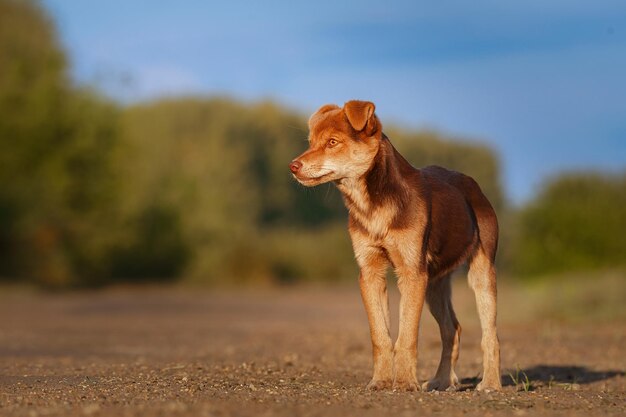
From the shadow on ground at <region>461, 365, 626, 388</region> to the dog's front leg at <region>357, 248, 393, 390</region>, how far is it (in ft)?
6.74

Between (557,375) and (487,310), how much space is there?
273cm

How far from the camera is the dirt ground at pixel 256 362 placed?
7262 millimetres

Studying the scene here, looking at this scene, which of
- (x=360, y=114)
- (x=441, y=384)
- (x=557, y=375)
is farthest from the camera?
(x=557, y=375)

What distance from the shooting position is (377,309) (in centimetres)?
863

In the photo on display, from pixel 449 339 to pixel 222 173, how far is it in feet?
116

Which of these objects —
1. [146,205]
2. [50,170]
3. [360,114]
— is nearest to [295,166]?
[360,114]

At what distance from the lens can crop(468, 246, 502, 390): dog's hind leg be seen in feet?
30.6

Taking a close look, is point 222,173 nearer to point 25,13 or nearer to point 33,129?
point 25,13

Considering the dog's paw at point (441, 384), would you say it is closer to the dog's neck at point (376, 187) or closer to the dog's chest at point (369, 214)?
the dog's chest at point (369, 214)

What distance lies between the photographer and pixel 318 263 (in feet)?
Answer: 140

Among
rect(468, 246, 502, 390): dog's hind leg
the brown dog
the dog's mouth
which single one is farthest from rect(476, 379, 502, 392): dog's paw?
the dog's mouth

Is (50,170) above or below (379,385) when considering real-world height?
above

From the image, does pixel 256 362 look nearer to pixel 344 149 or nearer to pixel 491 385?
pixel 491 385

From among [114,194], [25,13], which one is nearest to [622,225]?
[114,194]
